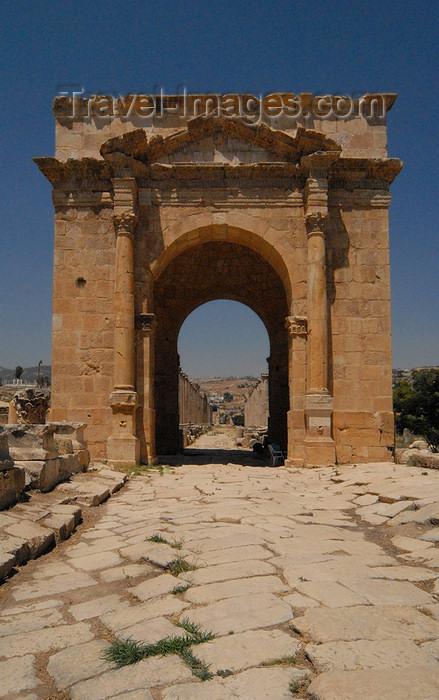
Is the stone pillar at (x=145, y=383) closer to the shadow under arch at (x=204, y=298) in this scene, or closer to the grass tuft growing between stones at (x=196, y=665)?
the shadow under arch at (x=204, y=298)

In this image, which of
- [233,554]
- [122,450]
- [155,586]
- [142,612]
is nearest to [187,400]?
[122,450]

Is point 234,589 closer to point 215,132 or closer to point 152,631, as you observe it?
point 152,631

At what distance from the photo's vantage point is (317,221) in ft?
36.0

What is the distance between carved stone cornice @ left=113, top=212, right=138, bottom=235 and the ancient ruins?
20 millimetres

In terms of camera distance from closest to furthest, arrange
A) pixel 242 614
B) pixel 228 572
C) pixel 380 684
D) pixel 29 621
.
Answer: pixel 380 684 < pixel 242 614 < pixel 29 621 < pixel 228 572

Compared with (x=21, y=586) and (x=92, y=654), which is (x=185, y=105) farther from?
(x=92, y=654)

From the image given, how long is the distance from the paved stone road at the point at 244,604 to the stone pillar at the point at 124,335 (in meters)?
4.46

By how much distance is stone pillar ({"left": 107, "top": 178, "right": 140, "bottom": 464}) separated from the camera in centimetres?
1063

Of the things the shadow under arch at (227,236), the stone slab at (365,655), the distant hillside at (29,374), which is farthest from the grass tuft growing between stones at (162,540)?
the distant hillside at (29,374)

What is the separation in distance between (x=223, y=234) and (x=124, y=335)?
3098 mm

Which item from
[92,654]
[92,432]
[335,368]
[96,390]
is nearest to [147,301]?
[96,390]

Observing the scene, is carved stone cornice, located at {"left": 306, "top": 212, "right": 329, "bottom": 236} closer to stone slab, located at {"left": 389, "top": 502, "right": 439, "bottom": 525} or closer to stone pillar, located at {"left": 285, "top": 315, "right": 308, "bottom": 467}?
stone pillar, located at {"left": 285, "top": 315, "right": 308, "bottom": 467}

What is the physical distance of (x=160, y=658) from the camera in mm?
2514

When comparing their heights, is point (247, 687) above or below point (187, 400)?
below
